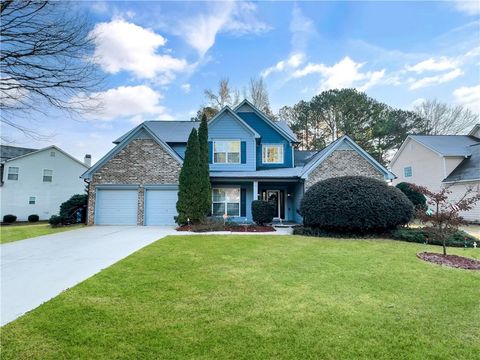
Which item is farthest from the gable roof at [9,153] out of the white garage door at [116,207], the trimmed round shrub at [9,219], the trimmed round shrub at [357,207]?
the trimmed round shrub at [357,207]

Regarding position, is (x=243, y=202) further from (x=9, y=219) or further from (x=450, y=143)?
(x=9, y=219)

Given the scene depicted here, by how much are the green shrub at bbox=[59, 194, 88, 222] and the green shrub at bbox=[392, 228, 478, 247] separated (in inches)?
722

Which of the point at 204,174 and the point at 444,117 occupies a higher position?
the point at 444,117

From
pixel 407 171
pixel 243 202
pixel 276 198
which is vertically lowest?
pixel 243 202

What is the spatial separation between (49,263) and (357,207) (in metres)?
11.6

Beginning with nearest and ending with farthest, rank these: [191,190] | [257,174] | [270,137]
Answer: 1. [191,190]
2. [257,174]
3. [270,137]

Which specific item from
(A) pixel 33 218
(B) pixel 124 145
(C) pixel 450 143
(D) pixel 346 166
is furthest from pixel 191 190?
(C) pixel 450 143

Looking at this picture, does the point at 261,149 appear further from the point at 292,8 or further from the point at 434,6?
the point at 434,6

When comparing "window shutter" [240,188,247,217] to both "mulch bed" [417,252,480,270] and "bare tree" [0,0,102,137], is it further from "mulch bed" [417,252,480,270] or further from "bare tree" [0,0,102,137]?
"bare tree" [0,0,102,137]

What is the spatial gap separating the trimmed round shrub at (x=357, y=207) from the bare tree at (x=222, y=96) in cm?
2171

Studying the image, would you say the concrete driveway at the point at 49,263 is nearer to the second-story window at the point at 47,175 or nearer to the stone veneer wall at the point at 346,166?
the stone veneer wall at the point at 346,166

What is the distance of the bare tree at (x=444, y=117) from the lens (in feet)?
109

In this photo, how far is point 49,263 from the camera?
281 inches

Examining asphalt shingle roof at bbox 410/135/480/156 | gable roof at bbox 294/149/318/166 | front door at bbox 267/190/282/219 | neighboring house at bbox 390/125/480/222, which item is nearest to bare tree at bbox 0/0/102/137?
front door at bbox 267/190/282/219
